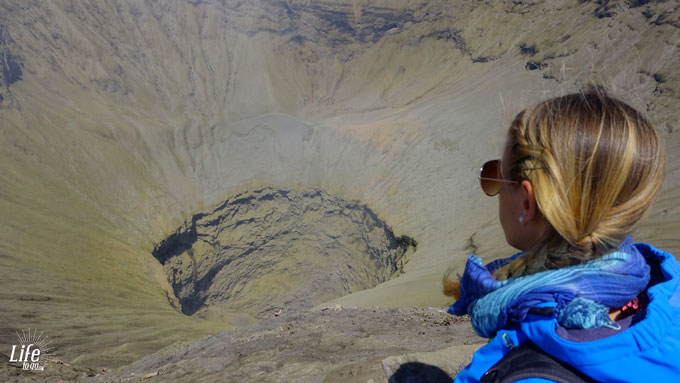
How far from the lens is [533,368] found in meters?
0.96

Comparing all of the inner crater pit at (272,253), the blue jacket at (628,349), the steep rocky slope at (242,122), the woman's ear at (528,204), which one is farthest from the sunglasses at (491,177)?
the inner crater pit at (272,253)

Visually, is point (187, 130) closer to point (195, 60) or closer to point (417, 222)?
point (195, 60)

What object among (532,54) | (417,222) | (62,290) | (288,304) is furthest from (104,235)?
(532,54)

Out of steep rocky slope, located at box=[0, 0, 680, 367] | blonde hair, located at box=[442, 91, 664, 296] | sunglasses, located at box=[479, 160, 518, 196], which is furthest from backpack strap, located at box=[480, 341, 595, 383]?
steep rocky slope, located at box=[0, 0, 680, 367]

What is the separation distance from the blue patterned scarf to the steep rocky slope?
24.7 feet

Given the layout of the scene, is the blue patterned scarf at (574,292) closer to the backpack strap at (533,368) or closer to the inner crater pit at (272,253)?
the backpack strap at (533,368)

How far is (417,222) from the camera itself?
19922 mm

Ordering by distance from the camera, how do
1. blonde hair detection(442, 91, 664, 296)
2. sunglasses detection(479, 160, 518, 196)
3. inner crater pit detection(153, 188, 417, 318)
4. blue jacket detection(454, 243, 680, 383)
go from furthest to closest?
inner crater pit detection(153, 188, 417, 318)
sunglasses detection(479, 160, 518, 196)
blonde hair detection(442, 91, 664, 296)
blue jacket detection(454, 243, 680, 383)

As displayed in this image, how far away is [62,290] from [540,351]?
15573mm

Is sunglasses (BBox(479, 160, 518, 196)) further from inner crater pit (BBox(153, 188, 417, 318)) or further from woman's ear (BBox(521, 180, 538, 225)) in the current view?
inner crater pit (BBox(153, 188, 417, 318))

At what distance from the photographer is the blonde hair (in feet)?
3.59

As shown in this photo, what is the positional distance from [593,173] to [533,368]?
1.78ft

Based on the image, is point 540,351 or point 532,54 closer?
point 540,351

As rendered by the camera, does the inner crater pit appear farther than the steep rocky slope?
Yes
